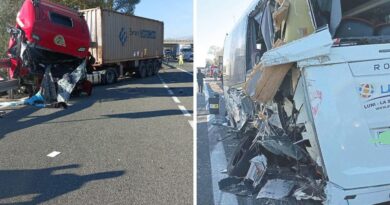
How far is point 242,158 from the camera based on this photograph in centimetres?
209

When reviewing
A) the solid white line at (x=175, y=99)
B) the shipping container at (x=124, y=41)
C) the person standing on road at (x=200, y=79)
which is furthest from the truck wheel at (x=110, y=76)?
the person standing on road at (x=200, y=79)

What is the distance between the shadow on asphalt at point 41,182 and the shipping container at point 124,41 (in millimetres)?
12075

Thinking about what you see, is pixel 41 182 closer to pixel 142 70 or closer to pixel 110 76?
pixel 110 76

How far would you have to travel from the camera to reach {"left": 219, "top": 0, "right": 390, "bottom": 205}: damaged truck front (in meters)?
1.81

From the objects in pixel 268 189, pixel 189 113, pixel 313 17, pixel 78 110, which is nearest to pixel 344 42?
pixel 313 17

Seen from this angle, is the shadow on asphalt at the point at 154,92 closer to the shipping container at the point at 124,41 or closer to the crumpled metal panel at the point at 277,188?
the shipping container at the point at 124,41

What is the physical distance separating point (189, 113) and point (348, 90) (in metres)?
7.86

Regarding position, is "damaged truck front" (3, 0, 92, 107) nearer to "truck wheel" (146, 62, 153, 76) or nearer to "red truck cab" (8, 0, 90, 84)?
"red truck cab" (8, 0, 90, 84)

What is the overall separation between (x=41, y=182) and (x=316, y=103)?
3826 mm

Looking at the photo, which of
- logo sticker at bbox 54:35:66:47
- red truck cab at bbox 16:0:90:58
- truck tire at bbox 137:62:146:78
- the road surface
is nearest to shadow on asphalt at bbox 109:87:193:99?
red truck cab at bbox 16:0:90:58

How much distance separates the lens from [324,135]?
182 centimetres

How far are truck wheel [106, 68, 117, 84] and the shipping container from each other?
0.89ft

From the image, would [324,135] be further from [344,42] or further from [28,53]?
[28,53]

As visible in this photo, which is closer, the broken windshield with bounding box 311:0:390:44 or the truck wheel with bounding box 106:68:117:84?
the broken windshield with bounding box 311:0:390:44
